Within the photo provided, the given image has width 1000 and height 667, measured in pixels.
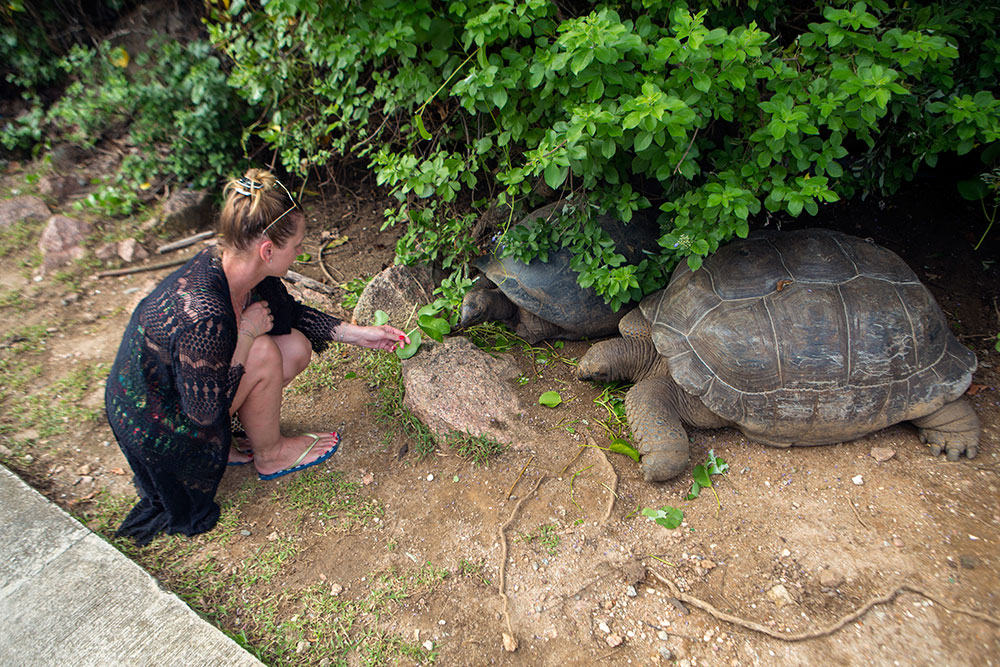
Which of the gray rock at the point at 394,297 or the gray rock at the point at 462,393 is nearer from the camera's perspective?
the gray rock at the point at 462,393

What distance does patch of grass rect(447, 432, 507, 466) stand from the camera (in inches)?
116

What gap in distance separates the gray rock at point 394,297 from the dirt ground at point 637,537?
42 cm

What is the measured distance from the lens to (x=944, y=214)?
3771 millimetres

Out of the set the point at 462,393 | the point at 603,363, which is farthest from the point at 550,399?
the point at 462,393

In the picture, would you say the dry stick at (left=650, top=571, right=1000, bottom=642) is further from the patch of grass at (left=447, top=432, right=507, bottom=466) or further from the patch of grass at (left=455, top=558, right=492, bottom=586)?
the patch of grass at (left=447, top=432, right=507, bottom=466)

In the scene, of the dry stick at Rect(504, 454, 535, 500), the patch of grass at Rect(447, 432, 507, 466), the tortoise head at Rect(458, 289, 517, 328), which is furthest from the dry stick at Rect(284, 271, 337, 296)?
the dry stick at Rect(504, 454, 535, 500)

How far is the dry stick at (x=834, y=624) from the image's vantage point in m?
2.20

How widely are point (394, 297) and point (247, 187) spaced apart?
58.1 inches

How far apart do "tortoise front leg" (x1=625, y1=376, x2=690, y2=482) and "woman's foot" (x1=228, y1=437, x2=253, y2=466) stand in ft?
6.34

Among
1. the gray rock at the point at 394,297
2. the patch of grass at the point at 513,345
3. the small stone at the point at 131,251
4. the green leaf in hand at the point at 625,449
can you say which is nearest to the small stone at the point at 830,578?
the green leaf in hand at the point at 625,449

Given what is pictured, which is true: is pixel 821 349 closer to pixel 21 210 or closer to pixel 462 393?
pixel 462 393

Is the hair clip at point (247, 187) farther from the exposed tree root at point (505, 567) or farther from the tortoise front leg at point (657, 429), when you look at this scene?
the tortoise front leg at point (657, 429)

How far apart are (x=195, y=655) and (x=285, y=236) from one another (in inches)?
62.7

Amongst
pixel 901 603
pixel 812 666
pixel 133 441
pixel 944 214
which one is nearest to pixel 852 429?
pixel 901 603
